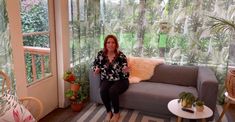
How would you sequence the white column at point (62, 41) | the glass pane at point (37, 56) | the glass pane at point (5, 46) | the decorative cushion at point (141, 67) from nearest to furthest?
the glass pane at point (5, 46)
the glass pane at point (37, 56)
the white column at point (62, 41)
the decorative cushion at point (141, 67)

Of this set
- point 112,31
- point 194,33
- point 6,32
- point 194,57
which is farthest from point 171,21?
point 6,32

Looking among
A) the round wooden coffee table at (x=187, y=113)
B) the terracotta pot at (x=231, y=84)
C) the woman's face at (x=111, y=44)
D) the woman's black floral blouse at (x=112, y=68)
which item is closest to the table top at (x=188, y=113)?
the round wooden coffee table at (x=187, y=113)

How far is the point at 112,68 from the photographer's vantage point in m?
2.87

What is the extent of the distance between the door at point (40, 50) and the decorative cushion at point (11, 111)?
702mm

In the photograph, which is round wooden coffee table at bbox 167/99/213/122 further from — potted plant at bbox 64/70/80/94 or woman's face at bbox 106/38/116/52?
potted plant at bbox 64/70/80/94

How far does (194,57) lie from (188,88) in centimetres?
59

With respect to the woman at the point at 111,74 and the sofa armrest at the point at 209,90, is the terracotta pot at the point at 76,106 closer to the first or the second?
the woman at the point at 111,74

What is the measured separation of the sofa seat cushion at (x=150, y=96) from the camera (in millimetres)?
2727

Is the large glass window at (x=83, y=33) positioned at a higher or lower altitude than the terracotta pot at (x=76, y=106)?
higher

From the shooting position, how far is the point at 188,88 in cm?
296

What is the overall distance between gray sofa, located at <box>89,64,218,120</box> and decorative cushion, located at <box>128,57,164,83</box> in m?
0.07

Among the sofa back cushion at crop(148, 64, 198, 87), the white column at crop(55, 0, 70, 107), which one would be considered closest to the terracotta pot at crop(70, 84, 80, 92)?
the white column at crop(55, 0, 70, 107)

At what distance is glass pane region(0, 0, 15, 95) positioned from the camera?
1.92 m

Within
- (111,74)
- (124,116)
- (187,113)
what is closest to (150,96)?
(124,116)
